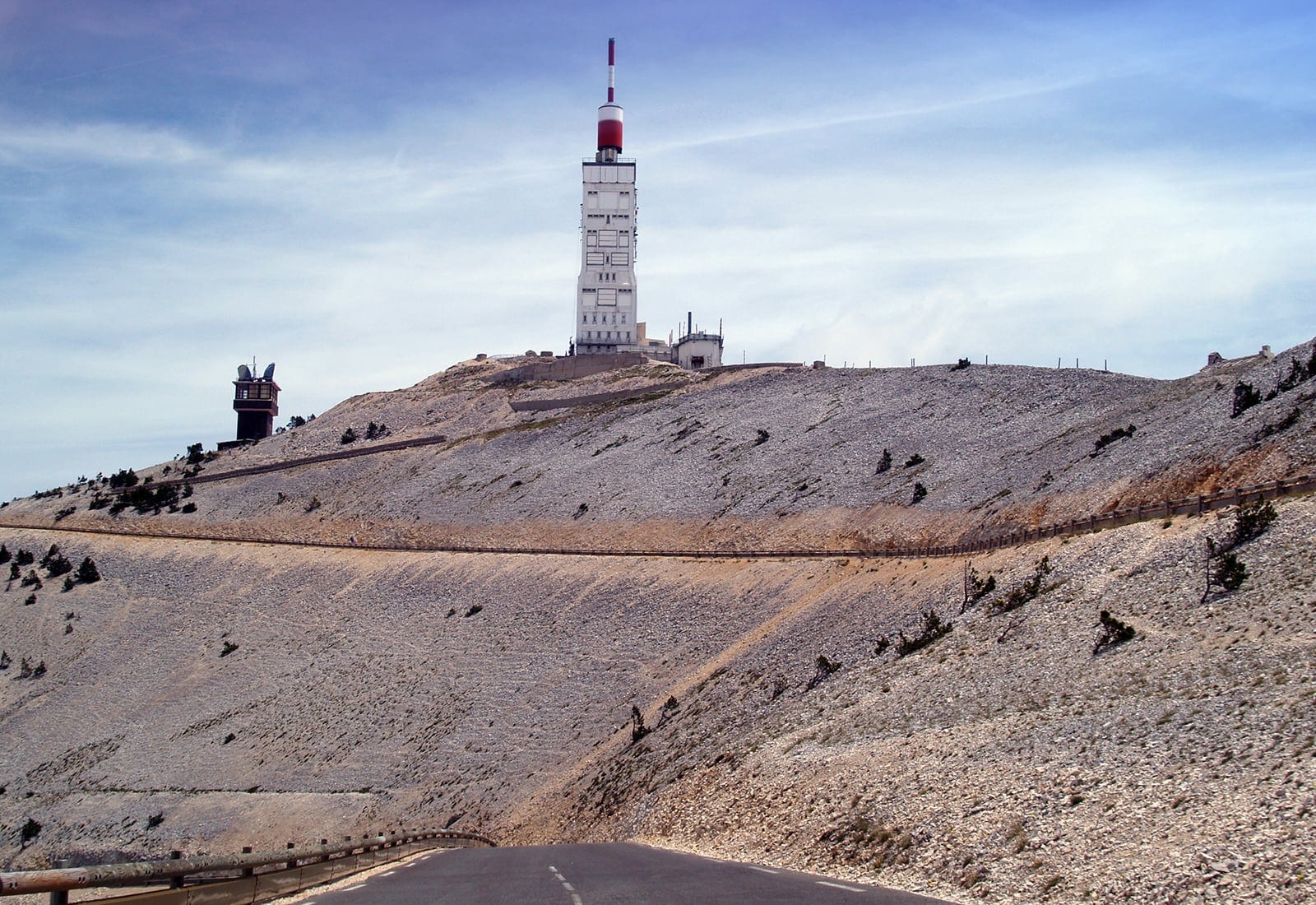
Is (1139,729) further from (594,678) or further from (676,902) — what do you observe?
(594,678)

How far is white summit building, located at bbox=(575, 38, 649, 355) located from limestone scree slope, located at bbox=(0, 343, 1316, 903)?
15.8 meters

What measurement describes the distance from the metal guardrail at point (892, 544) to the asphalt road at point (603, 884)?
19449 millimetres

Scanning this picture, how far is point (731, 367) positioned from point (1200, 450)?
193 ft

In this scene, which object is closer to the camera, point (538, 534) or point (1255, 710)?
point (1255, 710)

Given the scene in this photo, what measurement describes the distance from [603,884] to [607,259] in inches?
4074

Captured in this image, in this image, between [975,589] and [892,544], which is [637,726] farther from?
[892,544]

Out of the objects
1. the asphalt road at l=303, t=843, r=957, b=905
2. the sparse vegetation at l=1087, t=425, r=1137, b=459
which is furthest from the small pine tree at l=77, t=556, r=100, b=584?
the asphalt road at l=303, t=843, r=957, b=905

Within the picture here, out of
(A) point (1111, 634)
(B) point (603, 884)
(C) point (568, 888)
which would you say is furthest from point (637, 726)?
(C) point (568, 888)

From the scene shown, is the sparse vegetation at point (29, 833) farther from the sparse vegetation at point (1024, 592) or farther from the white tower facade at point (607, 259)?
the white tower facade at point (607, 259)

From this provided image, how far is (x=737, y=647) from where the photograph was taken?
48.3 meters

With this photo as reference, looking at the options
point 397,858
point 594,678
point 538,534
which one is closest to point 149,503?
point 538,534

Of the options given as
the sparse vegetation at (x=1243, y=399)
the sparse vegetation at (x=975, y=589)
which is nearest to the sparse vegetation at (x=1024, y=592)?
the sparse vegetation at (x=975, y=589)

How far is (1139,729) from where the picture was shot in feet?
75.9

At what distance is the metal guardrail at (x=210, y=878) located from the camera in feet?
39.1
